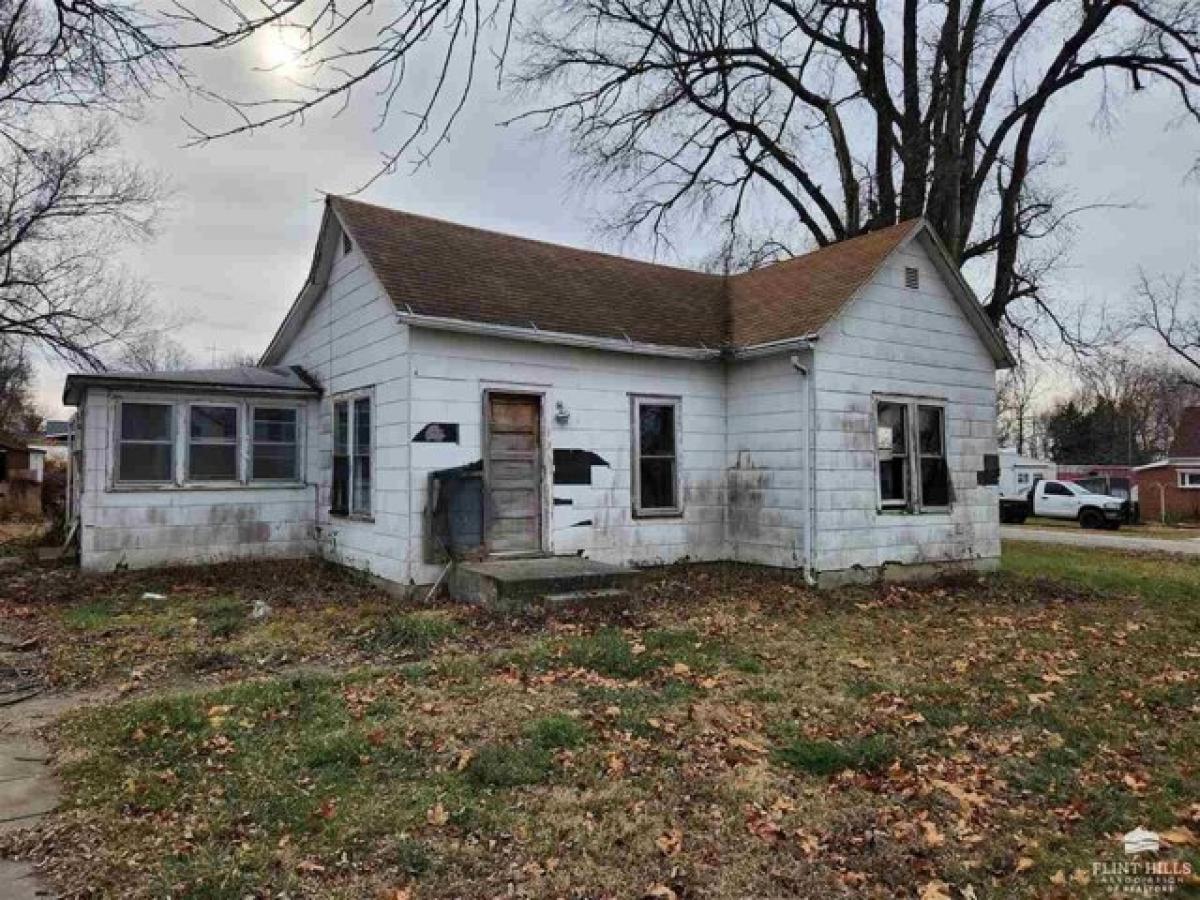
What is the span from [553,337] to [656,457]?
2.47m

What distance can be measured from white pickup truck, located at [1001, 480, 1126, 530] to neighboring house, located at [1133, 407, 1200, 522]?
734 centimetres

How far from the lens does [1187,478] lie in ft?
116

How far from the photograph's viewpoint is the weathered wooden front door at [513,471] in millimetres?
9664

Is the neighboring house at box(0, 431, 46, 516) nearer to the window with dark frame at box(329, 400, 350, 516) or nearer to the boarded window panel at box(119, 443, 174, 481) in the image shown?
the boarded window panel at box(119, 443, 174, 481)

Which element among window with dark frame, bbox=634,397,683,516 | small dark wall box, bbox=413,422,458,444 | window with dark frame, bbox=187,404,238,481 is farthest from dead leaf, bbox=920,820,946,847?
window with dark frame, bbox=187,404,238,481

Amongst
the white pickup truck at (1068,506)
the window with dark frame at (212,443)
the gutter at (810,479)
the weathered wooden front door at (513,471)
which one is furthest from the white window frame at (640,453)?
the white pickup truck at (1068,506)

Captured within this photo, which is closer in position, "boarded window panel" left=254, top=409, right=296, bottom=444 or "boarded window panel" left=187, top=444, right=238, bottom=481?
"boarded window panel" left=187, top=444, right=238, bottom=481

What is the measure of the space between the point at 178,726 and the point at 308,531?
25.4ft

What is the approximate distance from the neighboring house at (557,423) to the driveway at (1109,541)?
31.9 ft

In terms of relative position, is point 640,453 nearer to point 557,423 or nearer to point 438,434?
point 557,423

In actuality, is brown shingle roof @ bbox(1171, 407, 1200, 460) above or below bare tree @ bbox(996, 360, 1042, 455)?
below

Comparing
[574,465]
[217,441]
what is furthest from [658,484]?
[217,441]

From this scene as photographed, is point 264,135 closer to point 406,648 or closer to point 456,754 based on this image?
point 456,754

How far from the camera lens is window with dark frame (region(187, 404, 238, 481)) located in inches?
449
